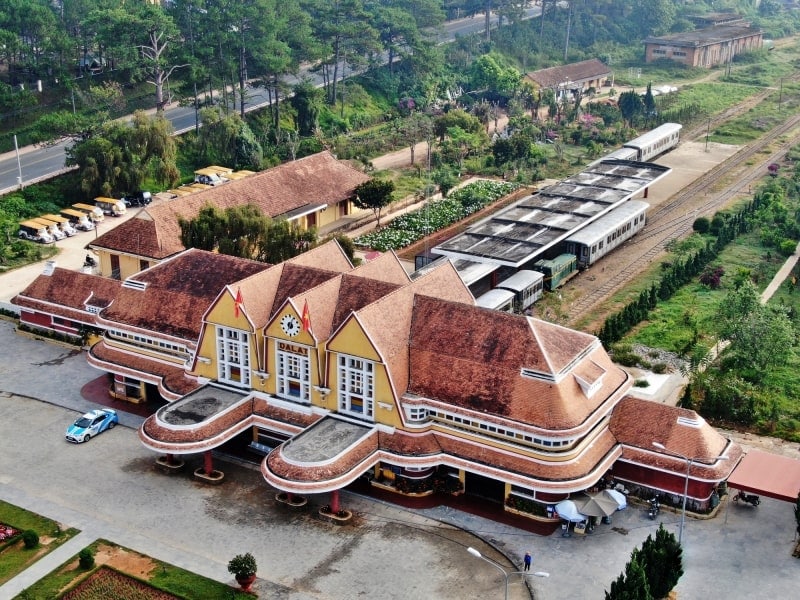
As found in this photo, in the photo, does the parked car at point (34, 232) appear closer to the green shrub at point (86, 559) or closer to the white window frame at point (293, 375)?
the white window frame at point (293, 375)

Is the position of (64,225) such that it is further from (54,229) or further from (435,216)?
(435,216)

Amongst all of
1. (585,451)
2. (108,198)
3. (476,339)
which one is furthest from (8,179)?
(585,451)

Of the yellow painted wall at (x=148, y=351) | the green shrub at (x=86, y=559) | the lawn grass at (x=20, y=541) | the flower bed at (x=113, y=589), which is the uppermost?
the yellow painted wall at (x=148, y=351)

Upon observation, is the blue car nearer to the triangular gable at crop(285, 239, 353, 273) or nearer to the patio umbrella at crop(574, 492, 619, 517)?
the triangular gable at crop(285, 239, 353, 273)

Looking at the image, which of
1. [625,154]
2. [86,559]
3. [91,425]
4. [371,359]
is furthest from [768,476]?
[625,154]

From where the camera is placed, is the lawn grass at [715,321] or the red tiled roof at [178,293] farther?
the lawn grass at [715,321]

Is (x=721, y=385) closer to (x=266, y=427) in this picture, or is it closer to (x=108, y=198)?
(x=266, y=427)

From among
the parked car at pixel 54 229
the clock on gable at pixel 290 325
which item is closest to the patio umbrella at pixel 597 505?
the clock on gable at pixel 290 325
